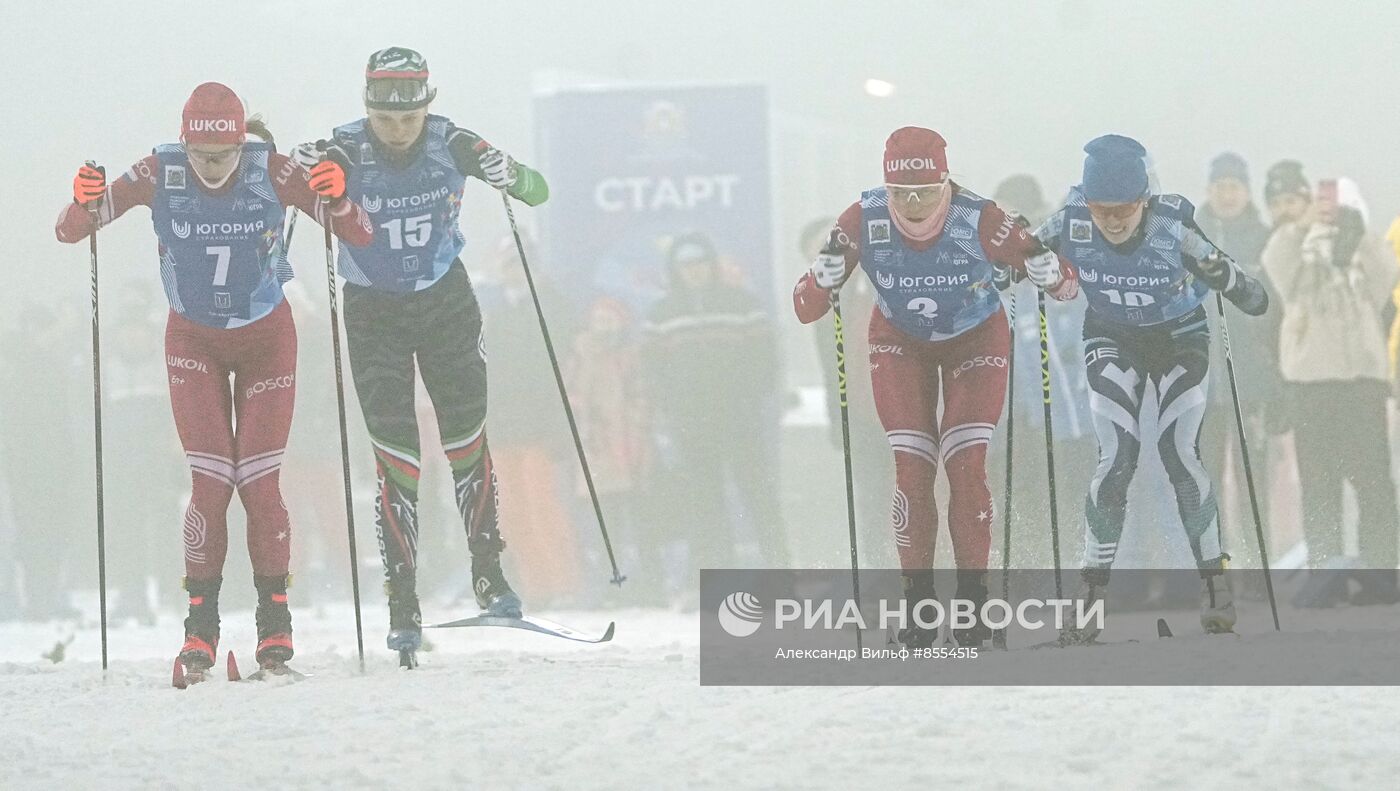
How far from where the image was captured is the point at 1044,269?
4.86m

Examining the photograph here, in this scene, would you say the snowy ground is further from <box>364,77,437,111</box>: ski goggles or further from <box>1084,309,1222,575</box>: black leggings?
<box>364,77,437,111</box>: ski goggles

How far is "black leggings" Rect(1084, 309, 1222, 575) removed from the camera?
5.07 meters

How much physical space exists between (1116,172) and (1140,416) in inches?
28.4

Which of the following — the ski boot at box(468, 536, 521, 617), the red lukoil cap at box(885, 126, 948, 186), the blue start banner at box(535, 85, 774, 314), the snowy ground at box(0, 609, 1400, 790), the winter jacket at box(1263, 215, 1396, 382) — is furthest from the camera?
the blue start banner at box(535, 85, 774, 314)

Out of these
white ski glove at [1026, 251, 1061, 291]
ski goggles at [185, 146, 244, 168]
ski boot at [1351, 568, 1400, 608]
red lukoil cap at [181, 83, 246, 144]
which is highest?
red lukoil cap at [181, 83, 246, 144]

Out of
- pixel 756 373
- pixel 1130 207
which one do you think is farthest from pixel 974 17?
pixel 1130 207

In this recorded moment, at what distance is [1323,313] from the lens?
21.2 ft

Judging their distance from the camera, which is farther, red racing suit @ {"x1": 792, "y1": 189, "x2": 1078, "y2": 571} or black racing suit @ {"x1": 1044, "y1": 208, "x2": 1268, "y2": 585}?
black racing suit @ {"x1": 1044, "y1": 208, "x2": 1268, "y2": 585}

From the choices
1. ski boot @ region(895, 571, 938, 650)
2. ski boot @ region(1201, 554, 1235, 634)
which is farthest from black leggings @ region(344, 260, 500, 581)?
ski boot @ region(1201, 554, 1235, 634)

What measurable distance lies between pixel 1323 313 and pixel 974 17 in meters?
2.11

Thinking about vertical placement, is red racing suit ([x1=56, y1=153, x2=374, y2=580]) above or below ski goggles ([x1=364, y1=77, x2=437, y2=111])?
below

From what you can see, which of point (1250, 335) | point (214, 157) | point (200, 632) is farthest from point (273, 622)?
point (1250, 335)

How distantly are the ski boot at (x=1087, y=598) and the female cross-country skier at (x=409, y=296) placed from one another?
1.69 m

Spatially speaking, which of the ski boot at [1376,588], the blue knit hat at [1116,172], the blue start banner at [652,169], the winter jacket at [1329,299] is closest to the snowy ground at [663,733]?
the blue knit hat at [1116,172]
